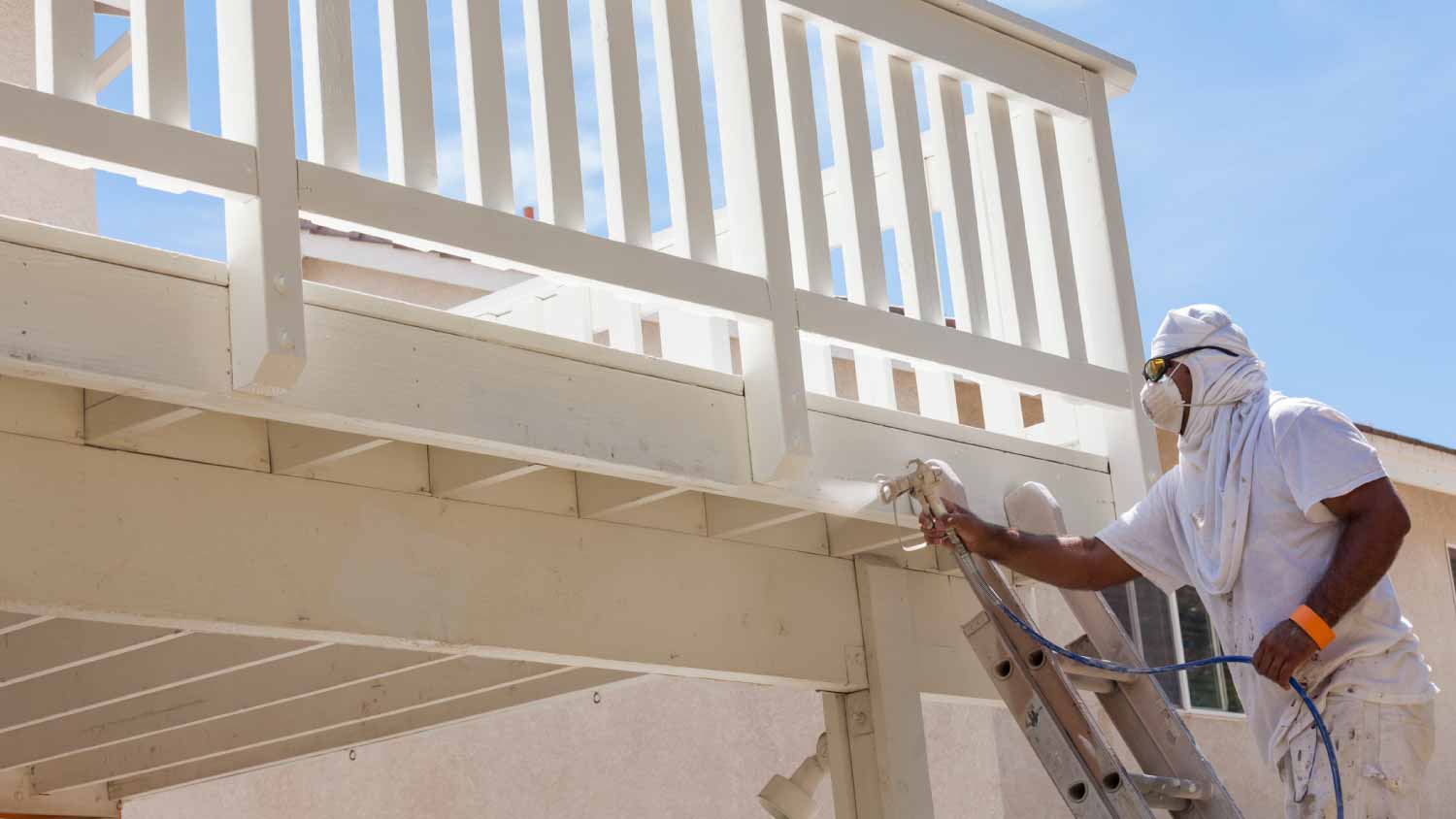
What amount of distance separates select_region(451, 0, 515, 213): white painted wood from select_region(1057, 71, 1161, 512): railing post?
2.53m

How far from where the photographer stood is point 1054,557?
5250 mm

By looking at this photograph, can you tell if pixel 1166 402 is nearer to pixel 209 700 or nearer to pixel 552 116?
pixel 552 116

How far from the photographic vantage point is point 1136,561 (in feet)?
17.0

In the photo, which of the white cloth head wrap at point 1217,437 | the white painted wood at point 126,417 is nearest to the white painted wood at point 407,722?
the white cloth head wrap at point 1217,437

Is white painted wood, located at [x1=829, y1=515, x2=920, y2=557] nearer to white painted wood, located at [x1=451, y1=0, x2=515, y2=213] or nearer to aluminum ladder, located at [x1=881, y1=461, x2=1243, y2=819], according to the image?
aluminum ladder, located at [x1=881, y1=461, x2=1243, y2=819]

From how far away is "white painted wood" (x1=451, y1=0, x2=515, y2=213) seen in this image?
434 centimetres

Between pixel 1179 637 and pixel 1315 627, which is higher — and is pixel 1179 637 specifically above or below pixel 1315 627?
above

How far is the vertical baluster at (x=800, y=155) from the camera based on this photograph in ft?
17.0

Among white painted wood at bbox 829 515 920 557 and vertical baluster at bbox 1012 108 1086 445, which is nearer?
vertical baluster at bbox 1012 108 1086 445

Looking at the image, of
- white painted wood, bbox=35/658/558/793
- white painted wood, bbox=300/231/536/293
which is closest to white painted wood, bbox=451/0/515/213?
white painted wood, bbox=35/658/558/793

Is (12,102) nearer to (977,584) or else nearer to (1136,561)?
(977,584)

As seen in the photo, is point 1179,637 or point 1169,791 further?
point 1179,637

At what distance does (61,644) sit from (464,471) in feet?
5.42

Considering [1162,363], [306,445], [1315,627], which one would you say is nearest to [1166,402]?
[1162,363]
